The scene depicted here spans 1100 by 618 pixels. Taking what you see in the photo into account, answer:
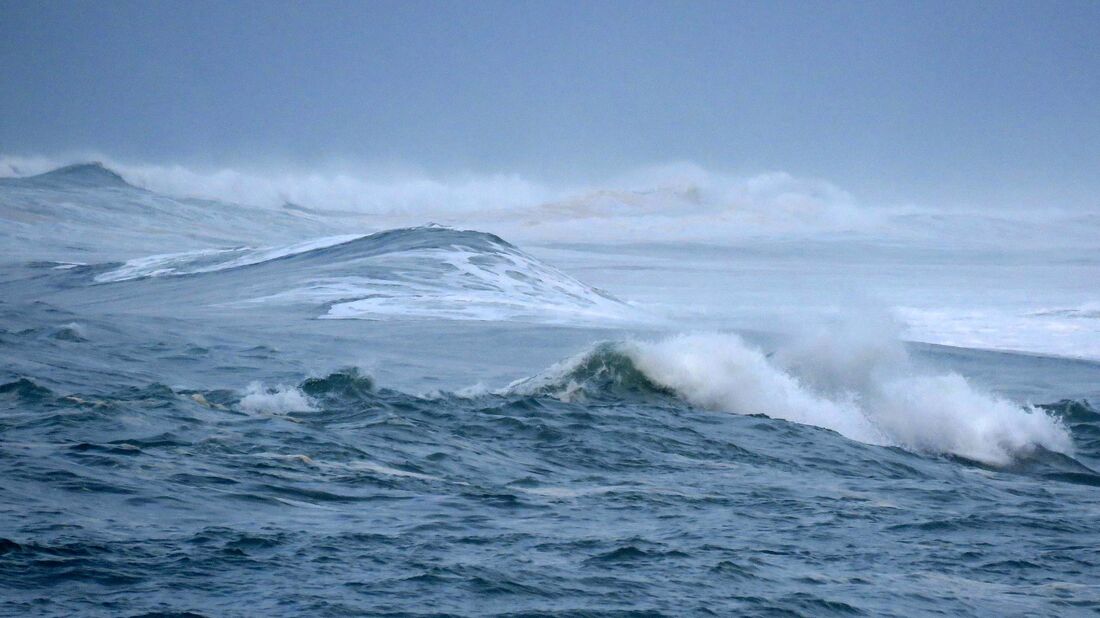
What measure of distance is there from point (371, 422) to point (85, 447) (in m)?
2.76

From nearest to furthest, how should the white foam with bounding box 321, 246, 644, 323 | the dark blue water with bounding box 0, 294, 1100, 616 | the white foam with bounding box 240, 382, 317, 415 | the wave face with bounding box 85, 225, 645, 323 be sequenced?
the dark blue water with bounding box 0, 294, 1100, 616 → the white foam with bounding box 240, 382, 317, 415 → the white foam with bounding box 321, 246, 644, 323 → the wave face with bounding box 85, 225, 645, 323

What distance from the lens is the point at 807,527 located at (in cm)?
802

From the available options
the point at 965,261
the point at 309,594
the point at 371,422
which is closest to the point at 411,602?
the point at 309,594

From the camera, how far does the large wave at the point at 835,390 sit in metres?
12.8

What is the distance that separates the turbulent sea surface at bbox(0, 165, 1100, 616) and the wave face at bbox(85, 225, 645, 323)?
→ 10.7 feet

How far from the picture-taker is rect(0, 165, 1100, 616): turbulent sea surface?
6234 millimetres

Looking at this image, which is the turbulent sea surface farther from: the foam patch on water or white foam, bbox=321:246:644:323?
white foam, bbox=321:246:644:323

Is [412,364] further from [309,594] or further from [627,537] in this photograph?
[309,594]

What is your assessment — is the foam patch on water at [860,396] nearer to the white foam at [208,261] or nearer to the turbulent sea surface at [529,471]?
the turbulent sea surface at [529,471]

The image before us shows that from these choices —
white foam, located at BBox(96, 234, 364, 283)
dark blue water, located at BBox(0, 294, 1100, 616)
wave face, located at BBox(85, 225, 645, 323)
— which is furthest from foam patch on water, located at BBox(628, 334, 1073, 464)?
white foam, located at BBox(96, 234, 364, 283)

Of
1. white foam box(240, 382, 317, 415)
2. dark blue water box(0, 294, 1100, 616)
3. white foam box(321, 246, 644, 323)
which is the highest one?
white foam box(321, 246, 644, 323)

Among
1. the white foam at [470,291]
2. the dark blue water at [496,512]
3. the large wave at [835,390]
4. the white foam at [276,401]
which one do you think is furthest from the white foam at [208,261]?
the dark blue water at [496,512]

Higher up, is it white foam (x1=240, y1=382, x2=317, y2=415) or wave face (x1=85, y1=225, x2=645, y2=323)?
wave face (x1=85, y1=225, x2=645, y2=323)

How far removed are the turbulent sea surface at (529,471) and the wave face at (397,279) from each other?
3253 millimetres
